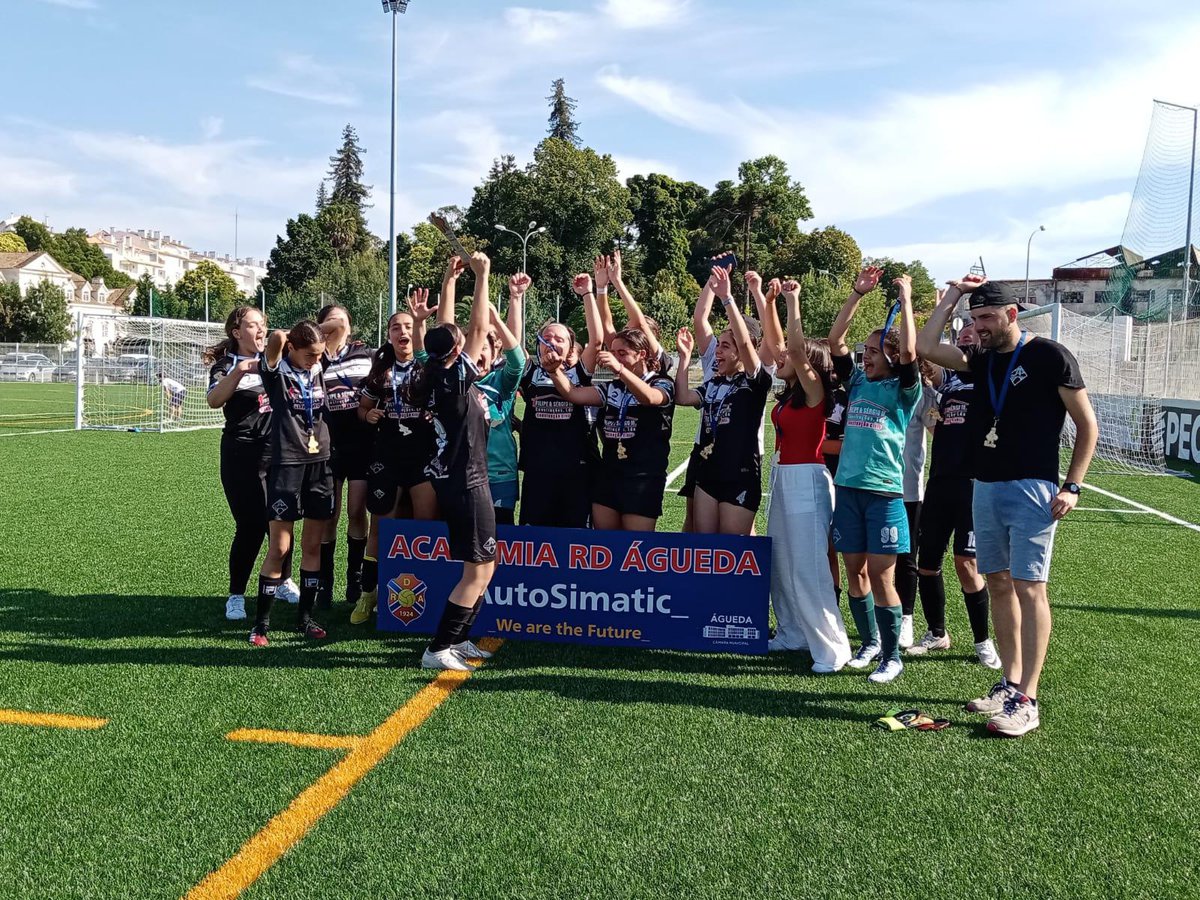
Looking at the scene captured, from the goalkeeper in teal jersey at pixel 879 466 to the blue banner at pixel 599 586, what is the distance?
0.59 metres

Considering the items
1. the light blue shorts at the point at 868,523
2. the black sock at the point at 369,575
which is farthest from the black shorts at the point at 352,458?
the light blue shorts at the point at 868,523

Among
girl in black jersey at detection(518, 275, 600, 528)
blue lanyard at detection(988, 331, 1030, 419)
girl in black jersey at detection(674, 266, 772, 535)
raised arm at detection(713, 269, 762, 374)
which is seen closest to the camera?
blue lanyard at detection(988, 331, 1030, 419)

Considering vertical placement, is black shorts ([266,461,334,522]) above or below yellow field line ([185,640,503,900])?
above

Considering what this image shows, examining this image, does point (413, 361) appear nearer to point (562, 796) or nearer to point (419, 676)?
point (419, 676)

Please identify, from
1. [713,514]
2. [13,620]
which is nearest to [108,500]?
[13,620]

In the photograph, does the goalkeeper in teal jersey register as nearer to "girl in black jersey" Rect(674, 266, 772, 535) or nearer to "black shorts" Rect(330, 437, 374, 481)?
"girl in black jersey" Rect(674, 266, 772, 535)

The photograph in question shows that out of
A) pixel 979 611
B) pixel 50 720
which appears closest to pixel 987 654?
pixel 979 611

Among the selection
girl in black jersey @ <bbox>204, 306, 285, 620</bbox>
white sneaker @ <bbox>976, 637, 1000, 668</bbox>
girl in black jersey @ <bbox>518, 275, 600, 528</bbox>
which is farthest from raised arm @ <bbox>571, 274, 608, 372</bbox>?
white sneaker @ <bbox>976, 637, 1000, 668</bbox>

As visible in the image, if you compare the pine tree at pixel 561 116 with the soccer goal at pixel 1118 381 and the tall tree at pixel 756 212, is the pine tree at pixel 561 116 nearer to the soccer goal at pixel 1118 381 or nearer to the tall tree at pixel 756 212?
the tall tree at pixel 756 212

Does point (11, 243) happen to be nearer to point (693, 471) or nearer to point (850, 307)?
point (693, 471)

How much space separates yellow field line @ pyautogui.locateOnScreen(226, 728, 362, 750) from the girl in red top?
2582mm

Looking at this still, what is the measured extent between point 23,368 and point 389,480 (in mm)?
51625

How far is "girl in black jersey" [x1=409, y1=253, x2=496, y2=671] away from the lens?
15.0ft

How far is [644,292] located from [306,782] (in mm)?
58079
